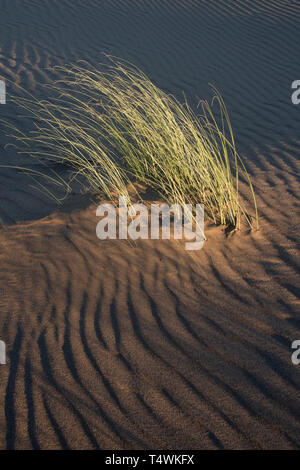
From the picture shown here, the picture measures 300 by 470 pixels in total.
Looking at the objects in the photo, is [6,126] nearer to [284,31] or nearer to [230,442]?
[230,442]

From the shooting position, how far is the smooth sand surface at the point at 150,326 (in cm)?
201

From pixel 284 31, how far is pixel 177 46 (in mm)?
2131

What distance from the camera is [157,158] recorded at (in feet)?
12.6

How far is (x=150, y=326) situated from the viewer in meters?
2.57

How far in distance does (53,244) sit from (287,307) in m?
1.73

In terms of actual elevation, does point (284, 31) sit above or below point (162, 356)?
above

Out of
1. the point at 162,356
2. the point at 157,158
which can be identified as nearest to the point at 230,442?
the point at 162,356

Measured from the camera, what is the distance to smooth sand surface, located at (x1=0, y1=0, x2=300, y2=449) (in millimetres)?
2012

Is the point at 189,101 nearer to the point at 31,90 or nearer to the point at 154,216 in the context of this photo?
the point at 31,90

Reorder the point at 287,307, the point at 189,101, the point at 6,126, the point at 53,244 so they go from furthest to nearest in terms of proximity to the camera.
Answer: the point at 189,101 → the point at 6,126 → the point at 53,244 → the point at 287,307

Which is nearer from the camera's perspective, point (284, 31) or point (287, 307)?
point (287, 307)
